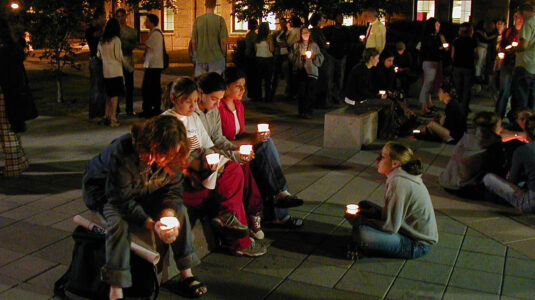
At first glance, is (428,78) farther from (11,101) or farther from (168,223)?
(168,223)

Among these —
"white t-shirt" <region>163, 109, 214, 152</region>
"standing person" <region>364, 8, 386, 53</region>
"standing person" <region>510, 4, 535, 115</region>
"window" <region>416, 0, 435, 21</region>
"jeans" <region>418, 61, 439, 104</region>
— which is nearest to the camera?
"white t-shirt" <region>163, 109, 214, 152</region>

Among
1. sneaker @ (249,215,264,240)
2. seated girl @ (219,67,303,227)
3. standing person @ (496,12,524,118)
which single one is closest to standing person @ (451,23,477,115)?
standing person @ (496,12,524,118)

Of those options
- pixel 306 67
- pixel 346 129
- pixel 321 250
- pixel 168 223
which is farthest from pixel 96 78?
pixel 168 223

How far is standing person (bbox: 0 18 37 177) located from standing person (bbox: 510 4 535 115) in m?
7.57

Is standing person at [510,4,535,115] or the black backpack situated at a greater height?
standing person at [510,4,535,115]

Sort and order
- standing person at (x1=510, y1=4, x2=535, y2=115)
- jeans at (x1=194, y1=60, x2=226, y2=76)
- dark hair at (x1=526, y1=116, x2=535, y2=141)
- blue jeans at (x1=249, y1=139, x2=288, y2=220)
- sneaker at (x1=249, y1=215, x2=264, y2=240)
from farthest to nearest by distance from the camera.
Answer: jeans at (x1=194, y1=60, x2=226, y2=76)
standing person at (x1=510, y1=4, x2=535, y2=115)
dark hair at (x1=526, y1=116, x2=535, y2=141)
blue jeans at (x1=249, y1=139, x2=288, y2=220)
sneaker at (x1=249, y1=215, x2=264, y2=240)

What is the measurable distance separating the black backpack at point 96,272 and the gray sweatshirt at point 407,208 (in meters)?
2.02

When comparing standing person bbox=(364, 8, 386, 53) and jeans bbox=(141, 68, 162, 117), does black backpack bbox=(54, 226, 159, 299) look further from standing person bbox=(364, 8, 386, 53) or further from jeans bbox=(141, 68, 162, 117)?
standing person bbox=(364, 8, 386, 53)

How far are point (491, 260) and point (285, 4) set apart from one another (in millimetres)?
11267

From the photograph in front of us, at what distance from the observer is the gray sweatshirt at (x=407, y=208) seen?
200 inches

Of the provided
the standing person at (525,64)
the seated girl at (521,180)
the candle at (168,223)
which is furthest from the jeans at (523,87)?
the candle at (168,223)

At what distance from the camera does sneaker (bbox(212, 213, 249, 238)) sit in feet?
17.1

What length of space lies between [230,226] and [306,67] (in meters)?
7.17

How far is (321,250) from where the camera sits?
553 cm
